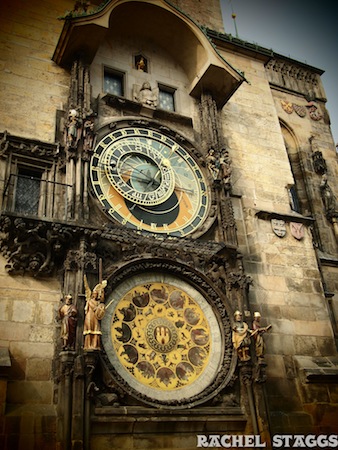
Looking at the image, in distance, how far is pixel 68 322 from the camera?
784 cm

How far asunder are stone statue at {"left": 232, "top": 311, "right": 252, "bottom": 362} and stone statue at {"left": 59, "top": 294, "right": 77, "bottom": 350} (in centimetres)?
287

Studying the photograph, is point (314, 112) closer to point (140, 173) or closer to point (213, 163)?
point (213, 163)

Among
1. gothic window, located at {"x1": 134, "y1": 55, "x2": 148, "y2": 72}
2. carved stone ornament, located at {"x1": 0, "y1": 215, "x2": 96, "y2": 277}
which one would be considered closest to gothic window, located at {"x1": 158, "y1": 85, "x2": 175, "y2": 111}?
gothic window, located at {"x1": 134, "y1": 55, "x2": 148, "y2": 72}

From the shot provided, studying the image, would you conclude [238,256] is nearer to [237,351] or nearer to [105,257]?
[237,351]

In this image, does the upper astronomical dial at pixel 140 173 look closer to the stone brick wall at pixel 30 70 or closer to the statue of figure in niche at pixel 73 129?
the statue of figure in niche at pixel 73 129

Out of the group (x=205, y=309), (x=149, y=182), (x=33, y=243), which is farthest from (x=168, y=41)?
(x=205, y=309)

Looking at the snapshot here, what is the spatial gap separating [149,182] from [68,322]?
356 centimetres

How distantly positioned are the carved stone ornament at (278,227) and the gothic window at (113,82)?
428 cm

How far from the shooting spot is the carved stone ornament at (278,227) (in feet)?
37.5

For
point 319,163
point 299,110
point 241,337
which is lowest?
point 241,337

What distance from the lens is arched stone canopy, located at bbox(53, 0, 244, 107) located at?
35.5 ft

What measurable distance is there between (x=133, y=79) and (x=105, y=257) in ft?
15.4

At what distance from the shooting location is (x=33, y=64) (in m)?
10.7

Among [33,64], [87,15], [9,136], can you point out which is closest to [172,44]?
[87,15]
